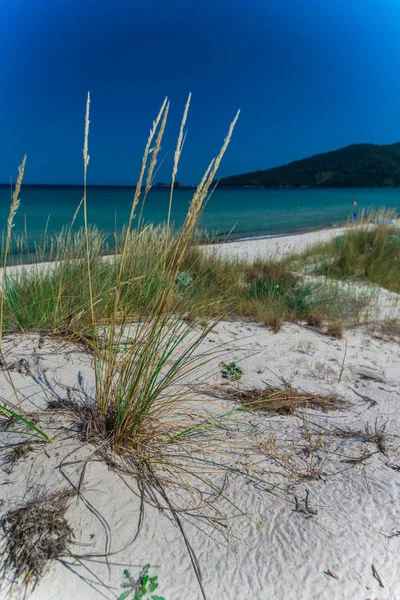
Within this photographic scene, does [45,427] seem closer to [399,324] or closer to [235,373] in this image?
[235,373]

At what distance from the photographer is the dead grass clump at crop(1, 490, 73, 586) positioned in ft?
4.15

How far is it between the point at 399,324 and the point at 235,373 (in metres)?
2.72

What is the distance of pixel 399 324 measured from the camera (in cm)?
453

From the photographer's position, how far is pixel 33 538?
1.30 metres

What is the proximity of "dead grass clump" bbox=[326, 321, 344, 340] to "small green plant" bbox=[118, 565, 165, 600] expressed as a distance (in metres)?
3.18

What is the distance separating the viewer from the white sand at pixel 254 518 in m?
1.29

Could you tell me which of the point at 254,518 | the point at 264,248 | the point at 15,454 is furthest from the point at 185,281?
the point at 264,248

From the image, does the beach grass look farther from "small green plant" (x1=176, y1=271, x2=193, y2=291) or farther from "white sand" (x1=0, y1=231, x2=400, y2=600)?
"white sand" (x1=0, y1=231, x2=400, y2=600)

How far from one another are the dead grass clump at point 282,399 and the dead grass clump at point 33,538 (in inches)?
47.2

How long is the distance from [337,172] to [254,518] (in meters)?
84.2

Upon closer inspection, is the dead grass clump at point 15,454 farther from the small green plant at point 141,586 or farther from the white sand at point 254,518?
the small green plant at point 141,586

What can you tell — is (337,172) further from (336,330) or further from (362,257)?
(336,330)

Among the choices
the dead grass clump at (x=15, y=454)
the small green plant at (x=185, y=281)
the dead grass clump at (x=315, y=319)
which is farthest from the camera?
the dead grass clump at (x=315, y=319)

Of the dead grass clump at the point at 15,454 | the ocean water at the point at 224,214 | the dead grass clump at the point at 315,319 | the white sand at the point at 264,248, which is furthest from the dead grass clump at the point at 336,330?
the dead grass clump at the point at 15,454
